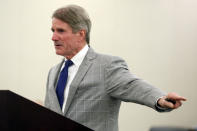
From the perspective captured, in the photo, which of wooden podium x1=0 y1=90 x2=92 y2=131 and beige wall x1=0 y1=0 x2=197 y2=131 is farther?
beige wall x1=0 y1=0 x2=197 y2=131

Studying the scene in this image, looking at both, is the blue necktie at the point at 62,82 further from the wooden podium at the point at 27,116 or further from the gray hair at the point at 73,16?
the wooden podium at the point at 27,116

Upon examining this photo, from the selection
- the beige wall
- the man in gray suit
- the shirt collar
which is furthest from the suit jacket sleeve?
the beige wall

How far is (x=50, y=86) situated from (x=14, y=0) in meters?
1.45

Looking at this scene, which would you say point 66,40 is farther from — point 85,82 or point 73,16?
point 85,82

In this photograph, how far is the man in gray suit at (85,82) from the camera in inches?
53.6

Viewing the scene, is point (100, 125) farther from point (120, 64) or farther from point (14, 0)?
point (14, 0)

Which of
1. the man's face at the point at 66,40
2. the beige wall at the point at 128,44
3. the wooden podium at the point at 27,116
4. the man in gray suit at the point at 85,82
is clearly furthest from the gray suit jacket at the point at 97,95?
the beige wall at the point at 128,44

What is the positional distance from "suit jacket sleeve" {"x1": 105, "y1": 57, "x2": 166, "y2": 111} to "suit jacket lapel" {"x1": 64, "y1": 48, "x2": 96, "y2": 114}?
0.09 meters

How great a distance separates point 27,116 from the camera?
0.76 metres

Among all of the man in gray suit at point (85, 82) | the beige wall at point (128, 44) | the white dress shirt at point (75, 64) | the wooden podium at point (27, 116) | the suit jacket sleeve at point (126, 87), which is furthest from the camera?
the beige wall at point (128, 44)

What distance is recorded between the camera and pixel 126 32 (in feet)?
9.62

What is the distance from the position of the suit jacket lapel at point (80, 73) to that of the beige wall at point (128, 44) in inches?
53.3

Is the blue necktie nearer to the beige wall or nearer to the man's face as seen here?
the man's face

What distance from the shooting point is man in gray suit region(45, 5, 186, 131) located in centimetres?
136
